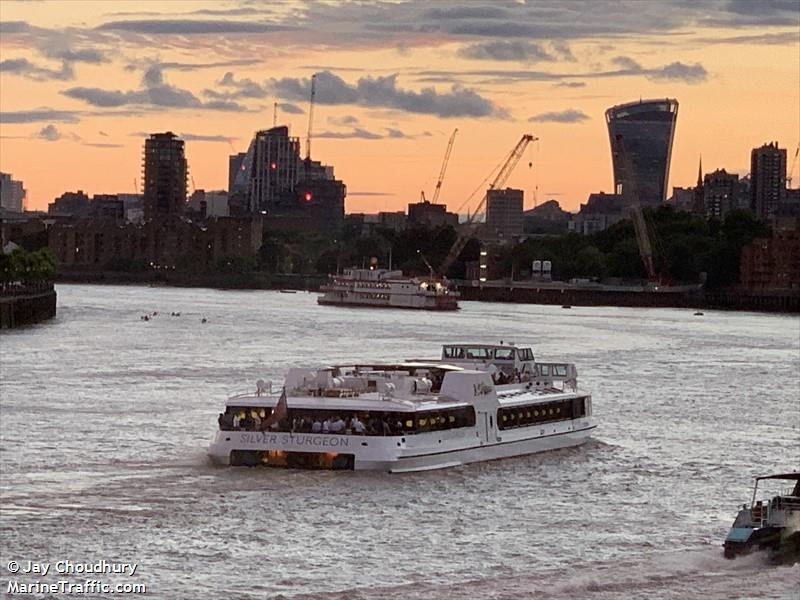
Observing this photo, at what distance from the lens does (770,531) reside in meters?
30.8

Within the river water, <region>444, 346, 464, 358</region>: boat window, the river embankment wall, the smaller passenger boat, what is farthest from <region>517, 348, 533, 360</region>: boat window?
the river embankment wall

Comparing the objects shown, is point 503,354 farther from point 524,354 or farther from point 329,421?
point 329,421

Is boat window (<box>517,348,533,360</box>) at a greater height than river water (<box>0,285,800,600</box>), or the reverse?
boat window (<box>517,348,533,360</box>)

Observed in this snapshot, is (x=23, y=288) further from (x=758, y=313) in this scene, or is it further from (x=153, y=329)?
(x=758, y=313)

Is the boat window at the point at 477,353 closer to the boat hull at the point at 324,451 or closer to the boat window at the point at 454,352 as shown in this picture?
the boat window at the point at 454,352

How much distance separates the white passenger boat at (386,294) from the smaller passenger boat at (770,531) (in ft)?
435

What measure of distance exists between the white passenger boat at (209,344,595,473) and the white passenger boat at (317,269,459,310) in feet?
393

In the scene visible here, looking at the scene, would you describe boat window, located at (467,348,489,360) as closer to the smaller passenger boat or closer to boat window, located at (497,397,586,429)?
boat window, located at (497,397,586,429)

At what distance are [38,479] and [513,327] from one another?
88252 mm

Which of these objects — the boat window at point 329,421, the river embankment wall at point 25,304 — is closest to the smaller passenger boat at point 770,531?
the boat window at point 329,421

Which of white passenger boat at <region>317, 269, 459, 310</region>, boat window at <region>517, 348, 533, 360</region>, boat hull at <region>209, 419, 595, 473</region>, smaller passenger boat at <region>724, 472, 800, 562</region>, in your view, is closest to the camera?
smaller passenger boat at <region>724, 472, 800, 562</region>

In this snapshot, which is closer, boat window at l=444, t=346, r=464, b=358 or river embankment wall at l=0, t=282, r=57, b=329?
boat window at l=444, t=346, r=464, b=358

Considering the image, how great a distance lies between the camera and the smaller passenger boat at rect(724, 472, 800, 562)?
3061 cm

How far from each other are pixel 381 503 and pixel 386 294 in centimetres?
13222
